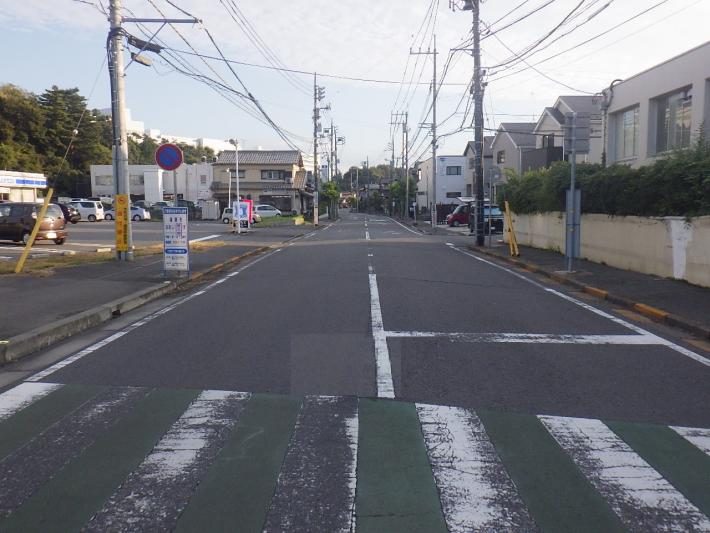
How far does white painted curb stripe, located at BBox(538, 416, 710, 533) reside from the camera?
3631mm

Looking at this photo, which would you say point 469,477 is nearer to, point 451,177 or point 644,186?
point 644,186

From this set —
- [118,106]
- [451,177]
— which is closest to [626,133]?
[118,106]

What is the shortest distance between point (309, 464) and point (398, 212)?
9028 centimetres

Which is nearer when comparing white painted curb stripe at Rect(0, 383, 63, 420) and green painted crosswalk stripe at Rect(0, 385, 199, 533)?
green painted crosswalk stripe at Rect(0, 385, 199, 533)

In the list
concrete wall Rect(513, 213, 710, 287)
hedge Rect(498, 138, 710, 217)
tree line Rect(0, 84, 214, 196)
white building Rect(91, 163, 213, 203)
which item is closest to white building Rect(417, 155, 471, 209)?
white building Rect(91, 163, 213, 203)

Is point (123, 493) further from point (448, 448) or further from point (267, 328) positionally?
point (267, 328)

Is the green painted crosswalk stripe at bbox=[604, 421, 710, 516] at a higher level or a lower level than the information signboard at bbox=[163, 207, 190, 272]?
lower

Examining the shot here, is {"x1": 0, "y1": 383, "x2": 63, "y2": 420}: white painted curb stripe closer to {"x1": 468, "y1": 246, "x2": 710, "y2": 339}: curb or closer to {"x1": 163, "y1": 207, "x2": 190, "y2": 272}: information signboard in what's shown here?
{"x1": 468, "y1": 246, "x2": 710, "y2": 339}: curb

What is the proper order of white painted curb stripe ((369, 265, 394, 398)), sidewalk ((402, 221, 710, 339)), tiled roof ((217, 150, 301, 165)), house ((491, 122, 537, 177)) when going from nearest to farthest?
white painted curb stripe ((369, 265, 394, 398))
sidewalk ((402, 221, 710, 339))
house ((491, 122, 537, 177))
tiled roof ((217, 150, 301, 165))

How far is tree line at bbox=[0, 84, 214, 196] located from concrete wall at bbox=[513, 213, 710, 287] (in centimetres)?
4484

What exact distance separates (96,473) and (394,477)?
194 centimetres

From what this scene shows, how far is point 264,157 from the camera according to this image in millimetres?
72438

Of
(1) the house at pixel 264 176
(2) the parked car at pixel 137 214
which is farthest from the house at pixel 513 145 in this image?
(2) the parked car at pixel 137 214

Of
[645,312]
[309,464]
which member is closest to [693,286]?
[645,312]
